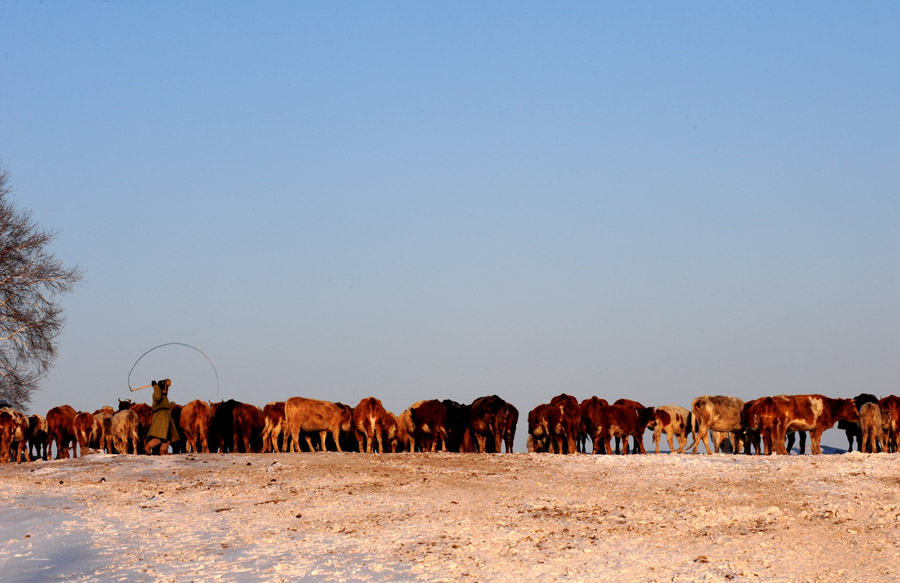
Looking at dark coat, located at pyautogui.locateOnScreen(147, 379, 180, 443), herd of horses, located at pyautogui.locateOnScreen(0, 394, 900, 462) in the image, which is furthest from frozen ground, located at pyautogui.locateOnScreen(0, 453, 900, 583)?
herd of horses, located at pyautogui.locateOnScreen(0, 394, 900, 462)

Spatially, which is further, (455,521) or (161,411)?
(161,411)

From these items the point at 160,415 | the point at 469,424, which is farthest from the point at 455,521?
the point at 469,424

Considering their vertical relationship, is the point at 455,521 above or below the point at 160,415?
below

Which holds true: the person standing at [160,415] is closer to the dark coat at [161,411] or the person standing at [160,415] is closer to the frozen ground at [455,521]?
the dark coat at [161,411]

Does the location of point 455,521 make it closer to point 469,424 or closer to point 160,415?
point 160,415

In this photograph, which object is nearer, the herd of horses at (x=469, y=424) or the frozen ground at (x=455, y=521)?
the frozen ground at (x=455, y=521)

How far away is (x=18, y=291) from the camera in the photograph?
34250 millimetres

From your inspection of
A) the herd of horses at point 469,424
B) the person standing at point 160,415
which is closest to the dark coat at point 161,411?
the person standing at point 160,415

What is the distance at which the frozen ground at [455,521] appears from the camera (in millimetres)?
11016

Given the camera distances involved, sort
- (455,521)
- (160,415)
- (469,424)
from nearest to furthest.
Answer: (455,521) < (160,415) < (469,424)

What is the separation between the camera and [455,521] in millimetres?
13695

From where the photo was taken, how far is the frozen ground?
11.0 meters

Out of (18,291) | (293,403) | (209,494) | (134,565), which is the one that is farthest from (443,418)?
(134,565)

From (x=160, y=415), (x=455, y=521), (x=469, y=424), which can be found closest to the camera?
(x=455, y=521)
